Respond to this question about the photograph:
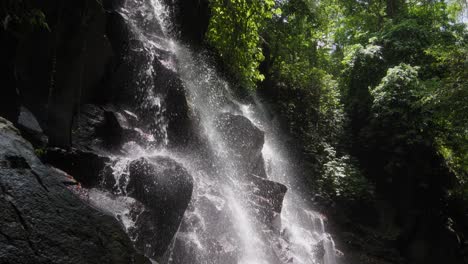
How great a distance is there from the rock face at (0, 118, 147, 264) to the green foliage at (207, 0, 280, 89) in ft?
38.7

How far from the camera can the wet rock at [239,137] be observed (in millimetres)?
12570

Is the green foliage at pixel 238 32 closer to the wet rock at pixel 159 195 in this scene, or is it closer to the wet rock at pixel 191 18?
the wet rock at pixel 191 18

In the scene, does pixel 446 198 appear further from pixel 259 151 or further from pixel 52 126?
pixel 52 126

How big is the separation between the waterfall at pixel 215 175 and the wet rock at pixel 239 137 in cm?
3

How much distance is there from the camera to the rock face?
2830mm

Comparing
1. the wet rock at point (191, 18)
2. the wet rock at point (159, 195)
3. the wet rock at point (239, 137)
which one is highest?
the wet rock at point (191, 18)

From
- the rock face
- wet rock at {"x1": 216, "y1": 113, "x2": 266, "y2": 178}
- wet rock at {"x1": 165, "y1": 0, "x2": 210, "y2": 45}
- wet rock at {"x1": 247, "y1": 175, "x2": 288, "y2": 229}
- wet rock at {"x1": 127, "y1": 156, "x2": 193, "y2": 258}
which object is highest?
wet rock at {"x1": 165, "y1": 0, "x2": 210, "y2": 45}

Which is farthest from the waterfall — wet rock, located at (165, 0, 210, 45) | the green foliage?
the green foliage

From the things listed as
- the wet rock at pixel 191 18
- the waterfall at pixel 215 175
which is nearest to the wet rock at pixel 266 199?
the waterfall at pixel 215 175

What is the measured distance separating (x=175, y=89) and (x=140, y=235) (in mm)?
5528

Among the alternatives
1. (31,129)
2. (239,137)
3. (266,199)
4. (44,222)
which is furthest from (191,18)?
(44,222)

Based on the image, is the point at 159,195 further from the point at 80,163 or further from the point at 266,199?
the point at 266,199

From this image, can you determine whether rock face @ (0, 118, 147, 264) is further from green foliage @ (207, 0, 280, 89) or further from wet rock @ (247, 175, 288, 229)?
green foliage @ (207, 0, 280, 89)

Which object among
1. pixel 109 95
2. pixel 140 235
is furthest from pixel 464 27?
pixel 140 235
